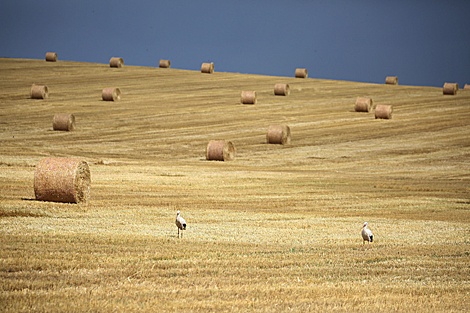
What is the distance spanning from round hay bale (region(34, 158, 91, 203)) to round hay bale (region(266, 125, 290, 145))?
59.0 ft

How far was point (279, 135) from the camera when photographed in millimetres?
32531

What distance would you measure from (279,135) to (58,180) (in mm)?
18542

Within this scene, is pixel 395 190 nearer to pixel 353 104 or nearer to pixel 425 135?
pixel 425 135

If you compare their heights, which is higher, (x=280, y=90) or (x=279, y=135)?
(x=280, y=90)

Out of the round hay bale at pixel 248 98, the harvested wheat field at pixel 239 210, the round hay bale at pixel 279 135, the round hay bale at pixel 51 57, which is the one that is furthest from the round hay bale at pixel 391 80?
the round hay bale at pixel 51 57

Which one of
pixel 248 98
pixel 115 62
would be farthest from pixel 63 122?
pixel 115 62

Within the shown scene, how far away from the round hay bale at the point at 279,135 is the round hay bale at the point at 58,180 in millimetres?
17978

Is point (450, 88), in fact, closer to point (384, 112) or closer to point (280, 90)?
point (280, 90)

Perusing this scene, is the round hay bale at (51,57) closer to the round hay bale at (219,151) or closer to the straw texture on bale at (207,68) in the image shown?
the straw texture on bale at (207,68)

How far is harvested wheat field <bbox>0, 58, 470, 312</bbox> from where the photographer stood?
26.3 feet

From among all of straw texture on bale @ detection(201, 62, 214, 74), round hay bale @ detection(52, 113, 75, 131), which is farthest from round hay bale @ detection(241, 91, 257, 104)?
straw texture on bale @ detection(201, 62, 214, 74)

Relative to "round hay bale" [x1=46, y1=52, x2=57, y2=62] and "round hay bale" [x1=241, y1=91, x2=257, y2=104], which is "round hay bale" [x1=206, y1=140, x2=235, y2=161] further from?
"round hay bale" [x1=46, y1=52, x2=57, y2=62]

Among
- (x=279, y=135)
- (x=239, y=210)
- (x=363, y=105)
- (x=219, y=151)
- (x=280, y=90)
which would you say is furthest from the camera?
(x=280, y=90)

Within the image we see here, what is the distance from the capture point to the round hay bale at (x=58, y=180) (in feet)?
50.2
